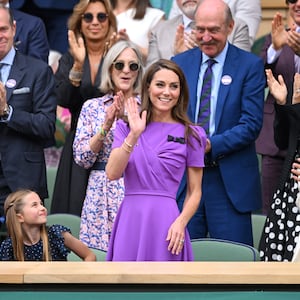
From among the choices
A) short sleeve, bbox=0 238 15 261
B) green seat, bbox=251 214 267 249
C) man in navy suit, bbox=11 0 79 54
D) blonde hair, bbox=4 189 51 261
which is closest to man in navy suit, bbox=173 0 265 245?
green seat, bbox=251 214 267 249

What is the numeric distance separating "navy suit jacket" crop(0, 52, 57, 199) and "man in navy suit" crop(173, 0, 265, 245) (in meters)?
0.93

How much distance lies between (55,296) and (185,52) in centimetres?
326

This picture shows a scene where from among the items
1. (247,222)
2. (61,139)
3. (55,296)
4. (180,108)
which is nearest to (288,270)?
(55,296)

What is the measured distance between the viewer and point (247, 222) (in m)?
6.73

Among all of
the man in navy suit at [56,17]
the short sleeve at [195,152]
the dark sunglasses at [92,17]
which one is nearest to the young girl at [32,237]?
the short sleeve at [195,152]

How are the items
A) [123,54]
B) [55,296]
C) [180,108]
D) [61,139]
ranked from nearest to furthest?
[55,296]
[180,108]
[123,54]
[61,139]

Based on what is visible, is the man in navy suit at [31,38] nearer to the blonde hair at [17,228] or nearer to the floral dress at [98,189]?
the floral dress at [98,189]

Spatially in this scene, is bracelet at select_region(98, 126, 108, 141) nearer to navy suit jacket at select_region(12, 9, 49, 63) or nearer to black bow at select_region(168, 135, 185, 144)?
black bow at select_region(168, 135, 185, 144)

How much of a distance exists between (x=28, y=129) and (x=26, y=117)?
8 centimetres

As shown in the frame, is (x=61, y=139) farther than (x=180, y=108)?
Yes

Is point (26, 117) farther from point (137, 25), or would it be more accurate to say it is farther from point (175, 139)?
point (137, 25)

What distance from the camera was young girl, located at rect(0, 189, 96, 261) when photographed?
5.76 metres

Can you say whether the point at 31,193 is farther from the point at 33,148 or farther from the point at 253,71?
the point at 253,71

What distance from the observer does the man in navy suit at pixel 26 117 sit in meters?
6.80
